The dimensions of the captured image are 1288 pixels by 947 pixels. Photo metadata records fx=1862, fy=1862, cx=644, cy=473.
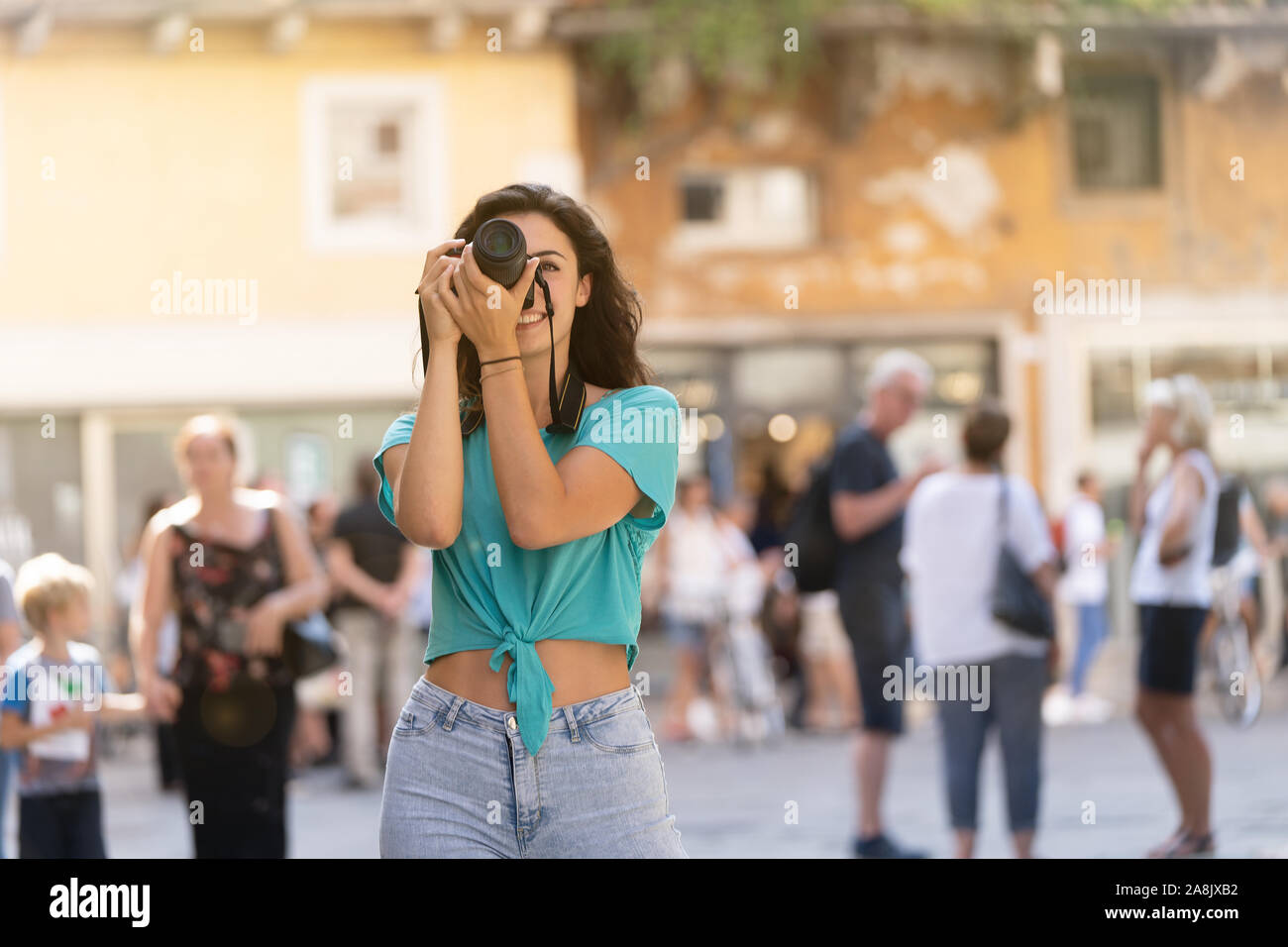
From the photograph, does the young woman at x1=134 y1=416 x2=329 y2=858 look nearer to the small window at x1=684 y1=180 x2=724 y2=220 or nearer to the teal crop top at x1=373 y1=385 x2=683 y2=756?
the teal crop top at x1=373 y1=385 x2=683 y2=756

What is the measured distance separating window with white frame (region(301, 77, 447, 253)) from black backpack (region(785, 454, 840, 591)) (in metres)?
9.27

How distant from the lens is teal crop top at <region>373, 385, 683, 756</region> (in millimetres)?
2746

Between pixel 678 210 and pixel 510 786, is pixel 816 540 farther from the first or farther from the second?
pixel 678 210

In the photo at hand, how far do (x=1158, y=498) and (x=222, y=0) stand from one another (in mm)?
11123

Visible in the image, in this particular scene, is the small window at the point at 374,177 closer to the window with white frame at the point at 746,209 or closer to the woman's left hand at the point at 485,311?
the window with white frame at the point at 746,209

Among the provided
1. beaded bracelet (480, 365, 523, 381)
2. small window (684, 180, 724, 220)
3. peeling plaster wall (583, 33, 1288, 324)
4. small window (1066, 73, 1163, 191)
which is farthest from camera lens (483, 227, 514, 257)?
small window (1066, 73, 1163, 191)

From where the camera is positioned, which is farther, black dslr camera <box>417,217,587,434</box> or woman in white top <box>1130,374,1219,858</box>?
woman in white top <box>1130,374,1219,858</box>

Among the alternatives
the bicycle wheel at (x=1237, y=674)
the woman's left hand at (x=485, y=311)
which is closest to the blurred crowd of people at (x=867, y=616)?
the woman's left hand at (x=485, y=311)

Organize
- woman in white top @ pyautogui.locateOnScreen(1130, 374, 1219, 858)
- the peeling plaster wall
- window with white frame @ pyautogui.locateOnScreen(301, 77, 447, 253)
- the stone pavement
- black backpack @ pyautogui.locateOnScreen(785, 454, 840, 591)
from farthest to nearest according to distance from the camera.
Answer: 1. the peeling plaster wall
2. window with white frame @ pyautogui.locateOnScreen(301, 77, 447, 253)
3. the stone pavement
4. black backpack @ pyautogui.locateOnScreen(785, 454, 840, 591)
5. woman in white top @ pyautogui.locateOnScreen(1130, 374, 1219, 858)

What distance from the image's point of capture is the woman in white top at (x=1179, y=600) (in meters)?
6.84

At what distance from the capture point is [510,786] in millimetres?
2738

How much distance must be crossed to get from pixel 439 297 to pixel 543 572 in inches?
17.1

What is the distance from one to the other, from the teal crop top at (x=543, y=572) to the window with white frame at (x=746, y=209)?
1470cm
